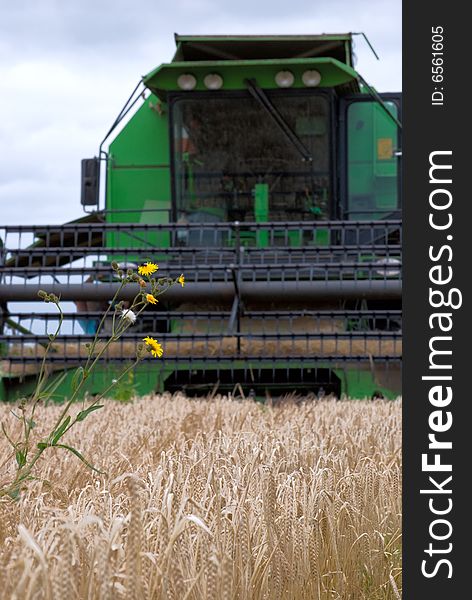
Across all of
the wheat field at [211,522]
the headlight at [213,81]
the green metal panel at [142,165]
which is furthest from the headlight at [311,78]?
the wheat field at [211,522]

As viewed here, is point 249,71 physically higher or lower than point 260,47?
lower

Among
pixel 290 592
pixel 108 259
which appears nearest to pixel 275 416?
pixel 290 592

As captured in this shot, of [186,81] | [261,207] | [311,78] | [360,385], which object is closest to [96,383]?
[360,385]

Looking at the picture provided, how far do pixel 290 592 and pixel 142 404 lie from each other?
3.52 metres

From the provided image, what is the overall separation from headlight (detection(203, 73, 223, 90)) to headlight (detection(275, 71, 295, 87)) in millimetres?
455

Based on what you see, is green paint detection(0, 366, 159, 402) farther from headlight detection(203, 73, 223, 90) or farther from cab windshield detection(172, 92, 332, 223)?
headlight detection(203, 73, 223, 90)

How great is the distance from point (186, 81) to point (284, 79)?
31.1 inches

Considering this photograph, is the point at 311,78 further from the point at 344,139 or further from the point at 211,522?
the point at 211,522

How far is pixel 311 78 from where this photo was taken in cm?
805

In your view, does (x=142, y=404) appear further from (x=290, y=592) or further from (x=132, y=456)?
(x=290, y=592)

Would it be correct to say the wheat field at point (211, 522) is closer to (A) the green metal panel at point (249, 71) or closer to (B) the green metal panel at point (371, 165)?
(A) the green metal panel at point (249, 71)

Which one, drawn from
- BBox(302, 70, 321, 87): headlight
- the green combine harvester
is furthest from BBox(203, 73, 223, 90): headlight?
BBox(302, 70, 321, 87): headlight

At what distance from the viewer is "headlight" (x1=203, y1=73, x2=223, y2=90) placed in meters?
8.12

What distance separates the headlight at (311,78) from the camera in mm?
8031
